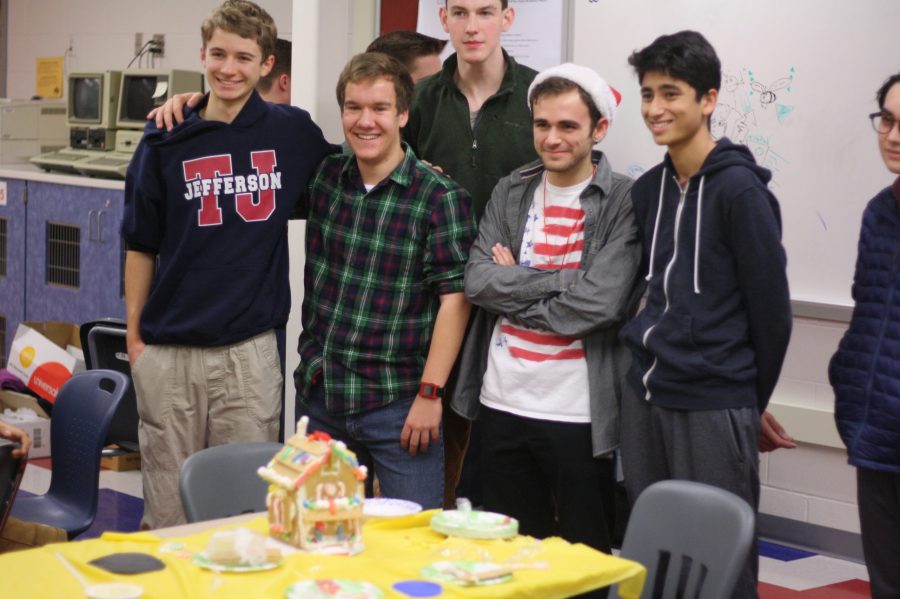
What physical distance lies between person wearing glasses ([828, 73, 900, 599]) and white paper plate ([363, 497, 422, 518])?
1.08m

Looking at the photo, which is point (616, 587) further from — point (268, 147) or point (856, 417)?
point (268, 147)

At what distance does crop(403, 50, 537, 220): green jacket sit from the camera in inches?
136

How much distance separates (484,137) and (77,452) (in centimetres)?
155

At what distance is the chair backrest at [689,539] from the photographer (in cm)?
237

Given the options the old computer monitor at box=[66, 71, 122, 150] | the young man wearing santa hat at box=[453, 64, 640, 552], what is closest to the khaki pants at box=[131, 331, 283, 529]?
the young man wearing santa hat at box=[453, 64, 640, 552]

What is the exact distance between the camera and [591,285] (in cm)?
298

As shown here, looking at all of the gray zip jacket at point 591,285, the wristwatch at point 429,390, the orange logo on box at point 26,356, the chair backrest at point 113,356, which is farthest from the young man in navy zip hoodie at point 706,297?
the orange logo on box at point 26,356

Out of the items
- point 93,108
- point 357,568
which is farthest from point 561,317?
point 93,108

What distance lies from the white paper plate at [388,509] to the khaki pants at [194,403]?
898 millimetres

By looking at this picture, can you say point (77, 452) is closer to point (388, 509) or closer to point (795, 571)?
point (388, 509)

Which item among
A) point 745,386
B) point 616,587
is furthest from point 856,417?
point 616,587

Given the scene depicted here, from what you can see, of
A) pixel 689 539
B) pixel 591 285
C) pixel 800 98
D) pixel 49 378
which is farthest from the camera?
pixel 49 378

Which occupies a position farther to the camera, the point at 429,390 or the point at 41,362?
the point at 41,362

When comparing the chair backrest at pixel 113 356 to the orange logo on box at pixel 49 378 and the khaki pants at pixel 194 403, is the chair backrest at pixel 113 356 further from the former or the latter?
the khaki pants at pixel 194 403
